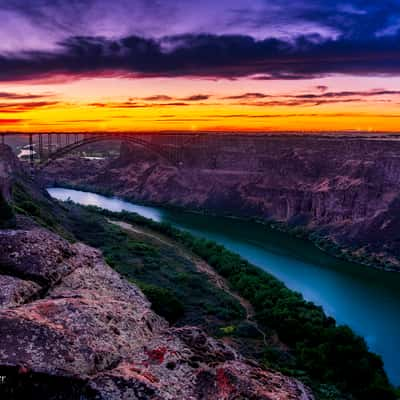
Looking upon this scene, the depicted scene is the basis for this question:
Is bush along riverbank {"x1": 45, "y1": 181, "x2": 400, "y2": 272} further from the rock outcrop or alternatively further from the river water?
the rock outcrop

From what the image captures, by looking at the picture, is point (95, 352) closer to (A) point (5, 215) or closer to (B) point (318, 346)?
(A) point (5, 215)

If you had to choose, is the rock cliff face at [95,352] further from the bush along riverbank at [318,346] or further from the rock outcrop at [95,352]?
the bush along riverbank at [318,346]

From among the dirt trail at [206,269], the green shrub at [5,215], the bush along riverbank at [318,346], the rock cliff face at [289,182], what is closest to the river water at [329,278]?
the bush along riverbank at [318,346]

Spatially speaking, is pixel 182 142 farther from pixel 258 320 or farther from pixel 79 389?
pixel 79 389

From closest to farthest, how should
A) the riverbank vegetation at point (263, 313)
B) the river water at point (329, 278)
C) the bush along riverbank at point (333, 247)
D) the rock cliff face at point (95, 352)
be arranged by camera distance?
the rock cliff face at point (95, 352), the riverbank vegetation at point (263, 313), the river water at point (329, 278), the bush along riverbank at point (333, 247)

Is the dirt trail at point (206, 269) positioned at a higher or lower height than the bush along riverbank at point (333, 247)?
higher

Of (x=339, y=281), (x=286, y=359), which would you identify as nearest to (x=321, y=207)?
(x=339, y=281)
